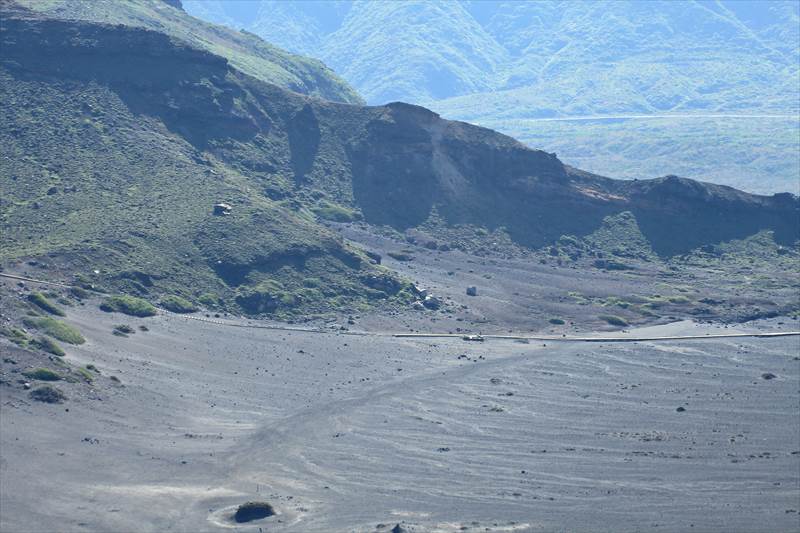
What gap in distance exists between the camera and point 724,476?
9075 centimetres

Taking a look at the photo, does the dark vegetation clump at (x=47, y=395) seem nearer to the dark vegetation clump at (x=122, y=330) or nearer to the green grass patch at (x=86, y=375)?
the green grass patch at (x=86, y=375)

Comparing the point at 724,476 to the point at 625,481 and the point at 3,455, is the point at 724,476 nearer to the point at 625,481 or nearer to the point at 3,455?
the point at 625,481

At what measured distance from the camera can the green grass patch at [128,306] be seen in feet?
399

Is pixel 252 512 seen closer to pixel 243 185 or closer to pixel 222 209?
pixel 222 209

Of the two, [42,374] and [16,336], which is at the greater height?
[16,336]

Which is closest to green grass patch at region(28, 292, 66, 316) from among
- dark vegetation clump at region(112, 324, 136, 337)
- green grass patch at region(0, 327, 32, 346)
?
dark vegetation clump at region(112, 324, 136, 337)

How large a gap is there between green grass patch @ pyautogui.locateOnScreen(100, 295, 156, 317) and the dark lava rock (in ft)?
144

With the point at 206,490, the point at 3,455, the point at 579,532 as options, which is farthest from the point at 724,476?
the point at 3,455

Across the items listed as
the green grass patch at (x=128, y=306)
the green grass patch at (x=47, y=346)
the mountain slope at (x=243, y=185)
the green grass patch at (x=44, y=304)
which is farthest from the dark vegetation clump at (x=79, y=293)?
the green grass patch at (x=47, y=346)

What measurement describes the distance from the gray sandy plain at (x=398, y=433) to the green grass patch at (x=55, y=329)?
5.36ft

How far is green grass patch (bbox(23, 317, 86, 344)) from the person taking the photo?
108062mm

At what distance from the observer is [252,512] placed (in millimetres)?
80062

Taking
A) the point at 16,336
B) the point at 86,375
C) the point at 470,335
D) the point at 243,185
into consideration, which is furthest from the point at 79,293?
the point at 243,185

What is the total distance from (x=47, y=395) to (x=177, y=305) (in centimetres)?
3344
